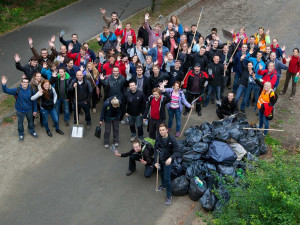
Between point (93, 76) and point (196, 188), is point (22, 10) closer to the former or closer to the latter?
point (93, 76)

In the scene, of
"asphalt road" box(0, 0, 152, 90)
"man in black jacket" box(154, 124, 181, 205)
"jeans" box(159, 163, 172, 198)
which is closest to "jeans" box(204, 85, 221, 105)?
"man in black jacket" box(154, 124, 181, 205)

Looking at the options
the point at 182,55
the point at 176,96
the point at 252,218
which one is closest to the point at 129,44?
the point at 182,55

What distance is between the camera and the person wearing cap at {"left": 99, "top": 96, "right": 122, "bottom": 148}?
8664 millimetres

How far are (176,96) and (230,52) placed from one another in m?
3.05

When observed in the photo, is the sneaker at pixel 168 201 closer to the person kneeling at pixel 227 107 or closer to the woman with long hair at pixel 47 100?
the person kneeling at pixel 227 107

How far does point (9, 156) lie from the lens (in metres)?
8.89

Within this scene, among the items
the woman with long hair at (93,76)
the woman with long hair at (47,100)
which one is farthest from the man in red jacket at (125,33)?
the woman with long hair at (47,100)

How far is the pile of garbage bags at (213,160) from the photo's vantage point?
A: 7.46 m

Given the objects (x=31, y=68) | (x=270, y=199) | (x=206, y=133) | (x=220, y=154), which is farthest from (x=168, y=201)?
(x=31, y=68)

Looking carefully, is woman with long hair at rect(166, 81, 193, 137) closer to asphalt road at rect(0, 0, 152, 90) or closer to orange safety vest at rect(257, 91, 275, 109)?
orange safety vest at rect(257, 91, 275, 109)

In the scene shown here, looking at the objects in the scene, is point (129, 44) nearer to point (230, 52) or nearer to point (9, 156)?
point (230, 52)

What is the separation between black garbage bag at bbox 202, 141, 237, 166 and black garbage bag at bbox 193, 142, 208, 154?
93 millimetres

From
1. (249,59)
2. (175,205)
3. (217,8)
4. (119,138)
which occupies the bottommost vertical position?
(175,205)

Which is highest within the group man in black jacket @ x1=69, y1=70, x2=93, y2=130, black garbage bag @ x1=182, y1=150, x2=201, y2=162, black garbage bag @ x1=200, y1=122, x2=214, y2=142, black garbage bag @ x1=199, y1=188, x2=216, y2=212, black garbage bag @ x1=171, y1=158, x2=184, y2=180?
man in black jacket @ x1=69, y1=70, x2=93, y2=130
